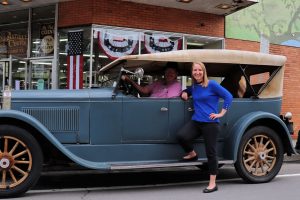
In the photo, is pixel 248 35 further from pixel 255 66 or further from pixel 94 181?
pixel 94 181

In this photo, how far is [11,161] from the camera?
19.5ft

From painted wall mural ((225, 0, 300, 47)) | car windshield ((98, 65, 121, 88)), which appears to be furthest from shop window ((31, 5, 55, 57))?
car windshield ((98, 65, 121, 88))

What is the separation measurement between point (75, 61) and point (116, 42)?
1.26 m

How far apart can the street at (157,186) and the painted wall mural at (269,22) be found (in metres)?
6.91

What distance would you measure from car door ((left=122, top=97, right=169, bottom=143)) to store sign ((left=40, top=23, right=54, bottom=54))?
24.3 feet

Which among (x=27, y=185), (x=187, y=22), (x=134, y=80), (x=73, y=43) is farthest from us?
(x=187, y=22)

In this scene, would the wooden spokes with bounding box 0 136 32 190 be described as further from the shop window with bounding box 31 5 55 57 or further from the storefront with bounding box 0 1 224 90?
the shop window with bounding box 31 5 55 57

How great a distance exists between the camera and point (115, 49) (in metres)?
12.9

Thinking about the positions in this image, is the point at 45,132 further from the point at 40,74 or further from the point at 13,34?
the point at 13,34

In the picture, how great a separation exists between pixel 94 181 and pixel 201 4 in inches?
298

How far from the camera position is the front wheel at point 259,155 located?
700cm

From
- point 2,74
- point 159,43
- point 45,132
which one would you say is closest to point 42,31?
point 2,74

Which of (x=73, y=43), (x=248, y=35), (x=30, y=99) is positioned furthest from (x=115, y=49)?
(x=30, y=99)

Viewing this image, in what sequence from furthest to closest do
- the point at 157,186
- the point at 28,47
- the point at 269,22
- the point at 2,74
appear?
the point at 269,22
the point at 2,74
the point at 28,47
the point at 157,186
